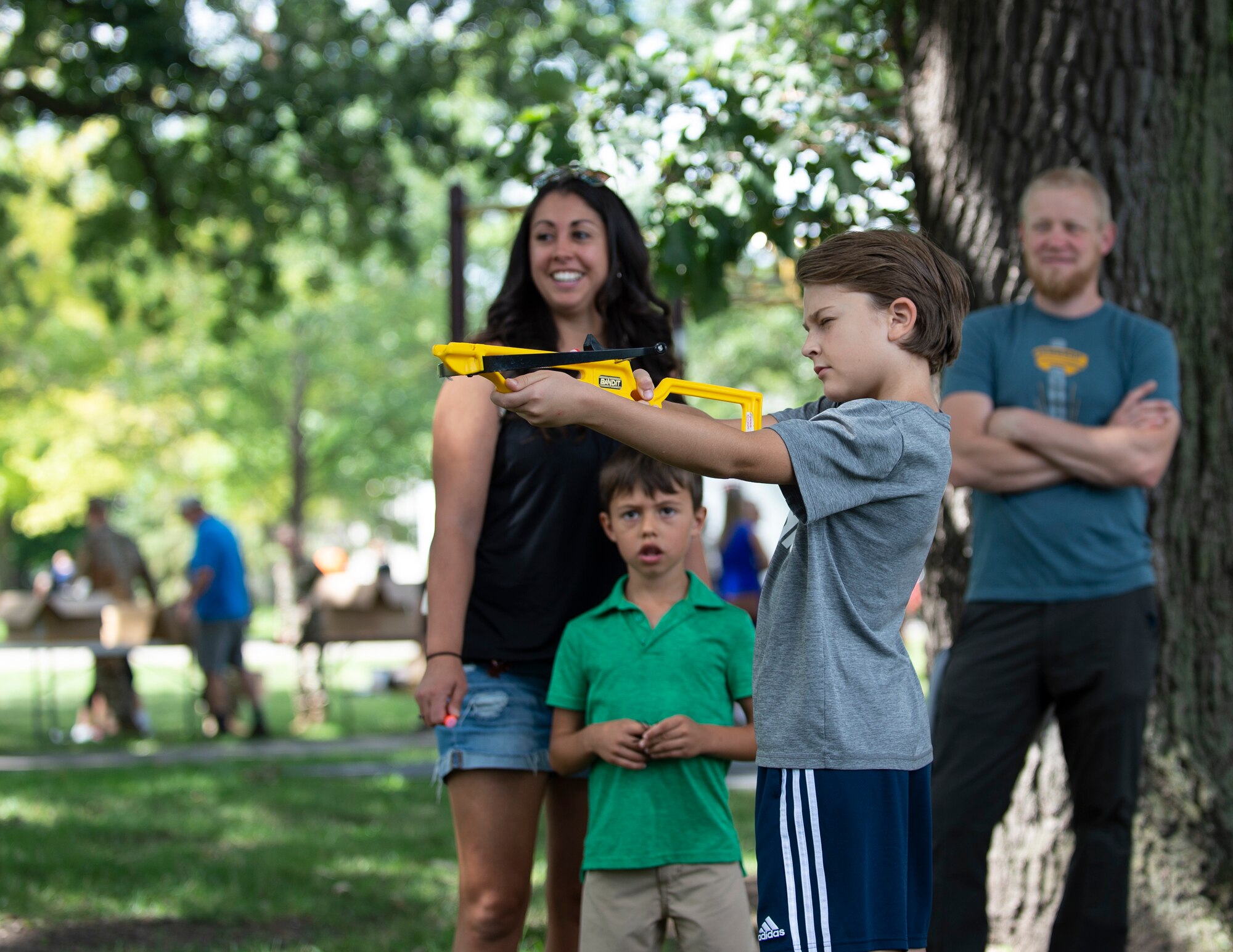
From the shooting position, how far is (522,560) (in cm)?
284

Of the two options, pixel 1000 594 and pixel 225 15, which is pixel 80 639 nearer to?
pixel 225 15

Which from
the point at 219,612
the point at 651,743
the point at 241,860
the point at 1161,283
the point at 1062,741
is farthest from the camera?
the point at 219,612

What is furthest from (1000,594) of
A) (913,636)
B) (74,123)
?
(913,636)

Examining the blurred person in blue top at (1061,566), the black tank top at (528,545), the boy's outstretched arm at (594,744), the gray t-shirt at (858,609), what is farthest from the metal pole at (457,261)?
the gray t-shirt at (858,609)

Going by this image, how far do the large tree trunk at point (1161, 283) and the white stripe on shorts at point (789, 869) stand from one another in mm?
2180

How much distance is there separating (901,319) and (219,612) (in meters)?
9.95

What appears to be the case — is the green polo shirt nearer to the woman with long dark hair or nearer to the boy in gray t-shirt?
the woman with long dark hair

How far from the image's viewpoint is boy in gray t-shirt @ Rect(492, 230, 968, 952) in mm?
2076

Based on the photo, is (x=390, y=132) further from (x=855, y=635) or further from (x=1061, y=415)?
(x=855, y=635)

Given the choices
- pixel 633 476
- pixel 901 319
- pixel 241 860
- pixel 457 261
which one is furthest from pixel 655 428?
pixel 457 261

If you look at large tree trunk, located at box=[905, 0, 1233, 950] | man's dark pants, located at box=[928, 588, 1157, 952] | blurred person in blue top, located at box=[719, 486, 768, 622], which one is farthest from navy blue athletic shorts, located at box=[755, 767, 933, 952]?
blurred person in blue top, located at box=[719, 486, 768, 622]

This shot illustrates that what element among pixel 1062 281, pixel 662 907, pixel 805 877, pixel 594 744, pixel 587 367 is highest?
pixel 1062 281

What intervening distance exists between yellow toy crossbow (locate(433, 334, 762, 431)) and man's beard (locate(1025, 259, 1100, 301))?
165cm

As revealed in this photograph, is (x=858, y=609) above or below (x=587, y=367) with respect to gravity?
below
